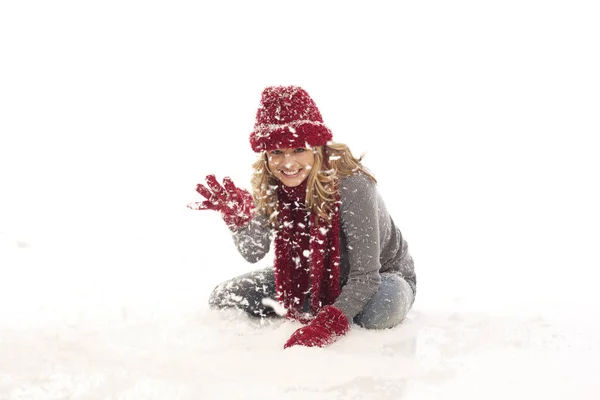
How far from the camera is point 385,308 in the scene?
98.7 inches

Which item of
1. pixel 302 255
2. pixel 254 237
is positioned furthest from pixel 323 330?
pixel 254 237

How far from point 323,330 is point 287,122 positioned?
30.6 inches

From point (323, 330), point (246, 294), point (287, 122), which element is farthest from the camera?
point (246, 294)

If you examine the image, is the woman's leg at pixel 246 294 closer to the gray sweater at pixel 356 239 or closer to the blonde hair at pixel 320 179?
the gray sweater at pixel 356 239

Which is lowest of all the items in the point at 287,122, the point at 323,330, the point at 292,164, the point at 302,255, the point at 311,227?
the point at 323,330

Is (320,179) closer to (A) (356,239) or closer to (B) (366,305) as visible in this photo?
(A) (356,239)

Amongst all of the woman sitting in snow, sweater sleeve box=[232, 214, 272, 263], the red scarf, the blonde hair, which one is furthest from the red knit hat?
sweater sleeve box=[232, 214, 272, 263]

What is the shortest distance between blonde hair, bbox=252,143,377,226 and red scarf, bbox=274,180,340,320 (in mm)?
34

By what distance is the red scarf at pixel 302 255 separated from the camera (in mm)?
2574

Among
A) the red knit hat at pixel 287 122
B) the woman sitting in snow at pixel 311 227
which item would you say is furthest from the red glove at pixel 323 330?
the red knit hat at pixel 287 122

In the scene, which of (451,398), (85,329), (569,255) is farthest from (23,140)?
(451,398)

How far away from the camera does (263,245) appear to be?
269cm

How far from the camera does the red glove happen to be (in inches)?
87.5

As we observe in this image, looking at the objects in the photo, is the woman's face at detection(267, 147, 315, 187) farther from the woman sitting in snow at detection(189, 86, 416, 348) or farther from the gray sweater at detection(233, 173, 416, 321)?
the gray sweater at detection(233, 173, 416, 321)
